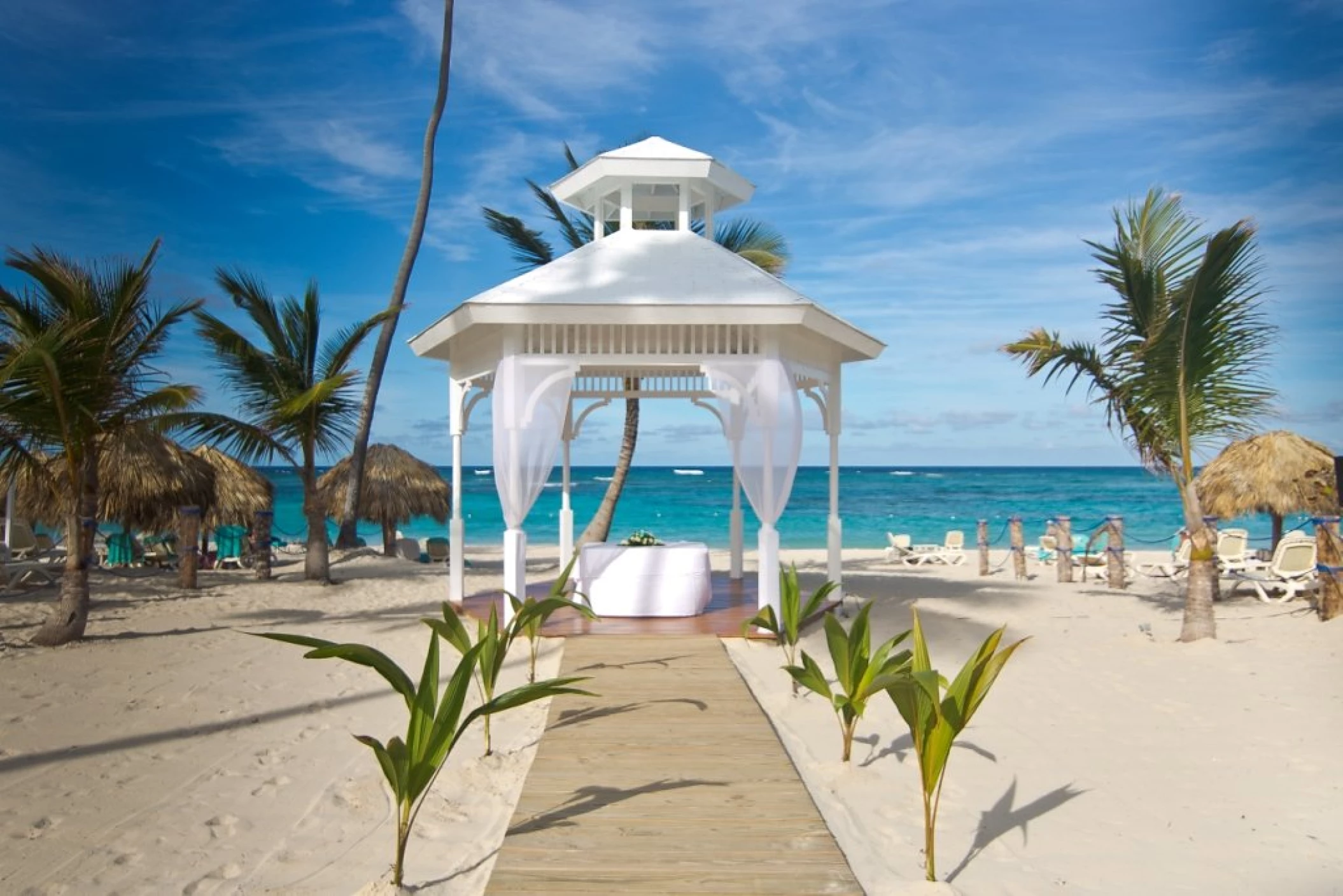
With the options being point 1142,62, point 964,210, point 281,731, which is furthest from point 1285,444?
point 281,731

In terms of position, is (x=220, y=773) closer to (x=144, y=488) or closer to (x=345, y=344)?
(x=345, y=344)

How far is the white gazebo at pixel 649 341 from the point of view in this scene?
830 centimetres

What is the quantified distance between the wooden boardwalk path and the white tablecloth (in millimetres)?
2778

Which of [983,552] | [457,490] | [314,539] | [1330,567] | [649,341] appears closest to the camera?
[649,341]

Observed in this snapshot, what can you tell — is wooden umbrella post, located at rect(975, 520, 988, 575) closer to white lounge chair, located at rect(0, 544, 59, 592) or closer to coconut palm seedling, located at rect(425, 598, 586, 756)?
coconut palm seedling, located at rect(425, 598, 586, 756)

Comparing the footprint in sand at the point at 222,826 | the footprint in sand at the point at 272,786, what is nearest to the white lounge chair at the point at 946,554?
the footprint in sand at the point at 272,786

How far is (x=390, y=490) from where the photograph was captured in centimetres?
1964

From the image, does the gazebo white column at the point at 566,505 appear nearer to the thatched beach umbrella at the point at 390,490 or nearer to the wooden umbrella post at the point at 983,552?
the thatched beach umbrella at the point at 390,490

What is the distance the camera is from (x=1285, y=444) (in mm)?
15531

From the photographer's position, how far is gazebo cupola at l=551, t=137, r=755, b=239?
32.4 feet

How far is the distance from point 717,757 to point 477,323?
16.7 feet

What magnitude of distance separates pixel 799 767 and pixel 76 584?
6718mm

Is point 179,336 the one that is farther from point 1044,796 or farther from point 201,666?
point 1044,796

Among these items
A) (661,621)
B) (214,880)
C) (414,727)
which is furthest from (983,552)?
(214,880)
